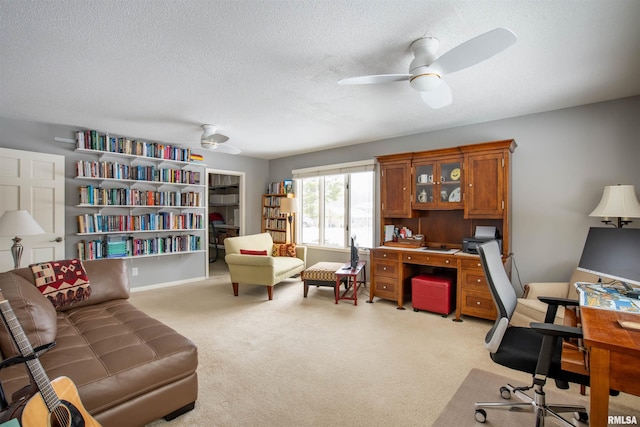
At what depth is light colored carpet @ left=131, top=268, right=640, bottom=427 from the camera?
186 centimetres

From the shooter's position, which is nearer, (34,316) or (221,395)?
(34,316)

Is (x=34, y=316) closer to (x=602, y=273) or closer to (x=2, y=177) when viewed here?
(x=2, y=177)

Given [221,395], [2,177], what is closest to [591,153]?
[221,395]

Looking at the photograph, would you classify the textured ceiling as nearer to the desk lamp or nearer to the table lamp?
the desk lamp

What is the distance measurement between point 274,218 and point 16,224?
12.6 feet

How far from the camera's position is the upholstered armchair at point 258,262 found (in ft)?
13.7

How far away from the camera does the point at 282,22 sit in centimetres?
181

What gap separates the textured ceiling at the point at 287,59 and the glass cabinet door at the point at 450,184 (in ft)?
1.93

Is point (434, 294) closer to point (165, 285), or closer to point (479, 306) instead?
point (479, 306)

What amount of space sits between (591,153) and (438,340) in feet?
8.35

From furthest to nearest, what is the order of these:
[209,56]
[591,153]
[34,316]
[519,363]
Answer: [591,153]
[209,56]
[34,316]
[519,363]

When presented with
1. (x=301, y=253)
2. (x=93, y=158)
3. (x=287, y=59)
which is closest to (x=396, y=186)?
(x=301, y=253)

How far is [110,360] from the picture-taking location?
161 cm

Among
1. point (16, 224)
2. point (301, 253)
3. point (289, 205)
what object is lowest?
point (301, 253)
